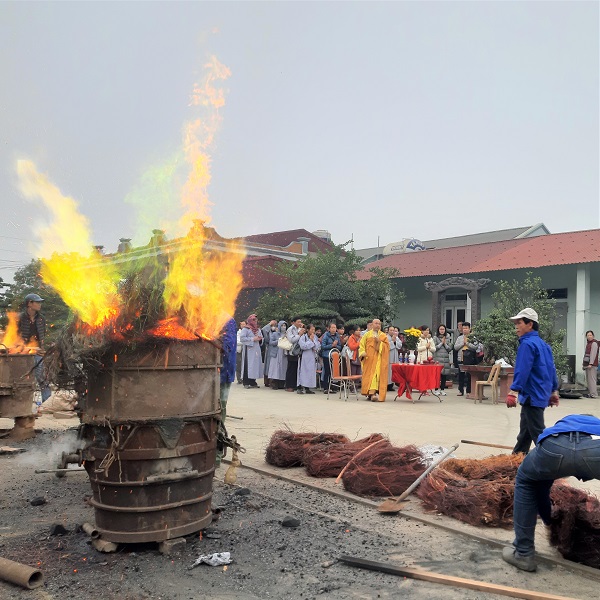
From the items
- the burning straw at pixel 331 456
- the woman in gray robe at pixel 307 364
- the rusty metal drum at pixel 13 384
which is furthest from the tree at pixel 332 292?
the burning straw at pixel 331 456

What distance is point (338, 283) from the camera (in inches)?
812

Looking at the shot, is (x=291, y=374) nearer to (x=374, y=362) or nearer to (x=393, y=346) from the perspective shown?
(x=393, y=346)

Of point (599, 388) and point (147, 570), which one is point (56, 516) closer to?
point (147, 570)

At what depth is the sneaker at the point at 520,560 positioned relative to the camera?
163 inches

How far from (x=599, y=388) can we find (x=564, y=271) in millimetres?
3970

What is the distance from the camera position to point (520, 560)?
4191mm

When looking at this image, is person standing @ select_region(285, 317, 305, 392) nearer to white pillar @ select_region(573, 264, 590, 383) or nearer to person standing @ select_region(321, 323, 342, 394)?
person standing @ select_region(321, 323, 342, 394)

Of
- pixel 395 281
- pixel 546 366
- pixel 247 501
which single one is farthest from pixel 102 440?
pixel 395 281

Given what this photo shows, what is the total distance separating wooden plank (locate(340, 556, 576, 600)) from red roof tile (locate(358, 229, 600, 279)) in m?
15.5

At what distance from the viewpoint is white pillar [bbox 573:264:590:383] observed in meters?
17.9

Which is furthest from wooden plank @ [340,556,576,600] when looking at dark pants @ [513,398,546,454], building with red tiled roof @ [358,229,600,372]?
building with red tiled roof @ [358,229,600,372]

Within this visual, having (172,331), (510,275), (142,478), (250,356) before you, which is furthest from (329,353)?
(142,478)

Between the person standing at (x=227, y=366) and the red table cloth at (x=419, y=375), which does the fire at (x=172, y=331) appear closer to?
the person standing at (x=227, y=366)

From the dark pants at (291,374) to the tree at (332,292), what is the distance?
345 cm
